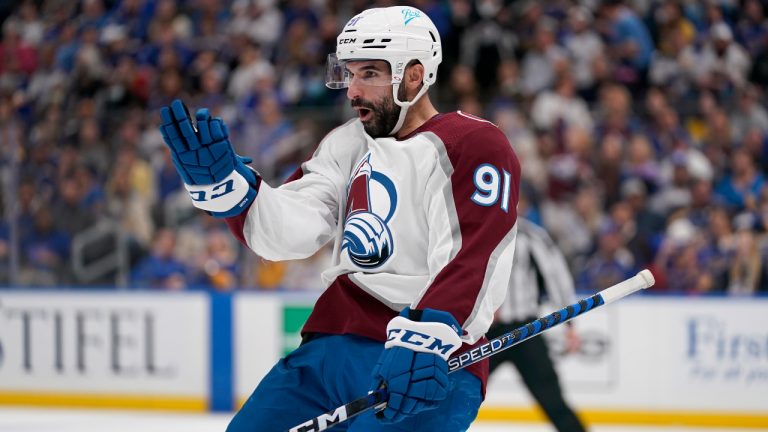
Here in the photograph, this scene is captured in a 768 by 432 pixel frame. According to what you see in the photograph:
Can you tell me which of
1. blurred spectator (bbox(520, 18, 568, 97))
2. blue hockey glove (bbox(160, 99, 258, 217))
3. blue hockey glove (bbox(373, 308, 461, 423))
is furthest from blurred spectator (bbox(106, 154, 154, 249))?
blue hockey glove (bbox(373, 308, 461, 423))

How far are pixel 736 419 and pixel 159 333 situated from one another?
323 centimetres

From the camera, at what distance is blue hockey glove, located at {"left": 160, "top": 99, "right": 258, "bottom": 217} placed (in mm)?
2387

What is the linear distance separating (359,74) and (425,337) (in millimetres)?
660

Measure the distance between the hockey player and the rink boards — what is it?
385cm

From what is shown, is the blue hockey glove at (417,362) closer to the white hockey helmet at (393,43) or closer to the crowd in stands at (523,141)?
the white hockey helmet at (393,43)

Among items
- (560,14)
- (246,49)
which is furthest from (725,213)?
(246,49)

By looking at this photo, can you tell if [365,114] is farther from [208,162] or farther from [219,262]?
[219,262]

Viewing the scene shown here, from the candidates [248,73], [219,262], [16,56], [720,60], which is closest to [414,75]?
[219,262]

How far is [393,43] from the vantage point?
2.61 m

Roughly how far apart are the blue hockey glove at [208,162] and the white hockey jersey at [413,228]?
0.07m

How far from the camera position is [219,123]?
7.95 feet

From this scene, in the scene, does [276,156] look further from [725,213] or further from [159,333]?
[725,213]

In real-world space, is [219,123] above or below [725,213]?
above

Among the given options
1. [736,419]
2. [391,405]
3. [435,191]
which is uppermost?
[435,191]
